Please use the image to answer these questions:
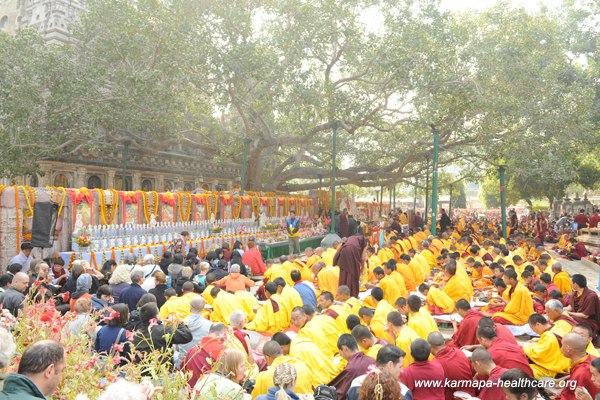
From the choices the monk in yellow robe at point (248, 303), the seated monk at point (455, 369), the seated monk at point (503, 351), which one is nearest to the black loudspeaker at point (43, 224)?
the monk in yellow robe at point (248, 303)

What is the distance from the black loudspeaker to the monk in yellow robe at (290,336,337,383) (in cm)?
744

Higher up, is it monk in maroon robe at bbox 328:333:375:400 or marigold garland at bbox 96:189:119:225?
marigold garland at bbox 96:189:119:225

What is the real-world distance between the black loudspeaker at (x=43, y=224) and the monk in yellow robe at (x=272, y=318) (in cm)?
568

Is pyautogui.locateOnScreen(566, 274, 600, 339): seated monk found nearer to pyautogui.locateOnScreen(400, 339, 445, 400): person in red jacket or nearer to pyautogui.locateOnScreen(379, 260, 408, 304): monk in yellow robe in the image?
pyautogui.locateOnScreen(379, 260, 408, 304): monk in yellow robe

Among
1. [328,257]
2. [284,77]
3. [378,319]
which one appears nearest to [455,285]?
[378,319]

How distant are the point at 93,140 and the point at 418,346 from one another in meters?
16.0

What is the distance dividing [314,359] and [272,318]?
87.9 inches

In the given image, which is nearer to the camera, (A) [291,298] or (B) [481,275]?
(A) [291,298]

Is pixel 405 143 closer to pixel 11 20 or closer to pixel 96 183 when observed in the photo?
pixel 96 183

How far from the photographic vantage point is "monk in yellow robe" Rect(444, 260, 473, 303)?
28.7ft

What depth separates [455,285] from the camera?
8.80 meters

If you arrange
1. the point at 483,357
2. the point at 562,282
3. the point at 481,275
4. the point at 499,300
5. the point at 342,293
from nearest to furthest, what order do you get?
the point at 483,357
the point at 342,293
the point at 499,300
the point at 562,282
the point at 481,275

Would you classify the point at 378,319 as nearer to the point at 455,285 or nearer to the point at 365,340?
the point at 365,340

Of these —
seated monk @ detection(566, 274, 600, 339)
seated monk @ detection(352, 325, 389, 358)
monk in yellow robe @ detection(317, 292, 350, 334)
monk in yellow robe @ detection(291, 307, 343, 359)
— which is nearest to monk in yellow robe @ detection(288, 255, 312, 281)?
monk in yellow robe @ detection(317, 292, 350, 334)
